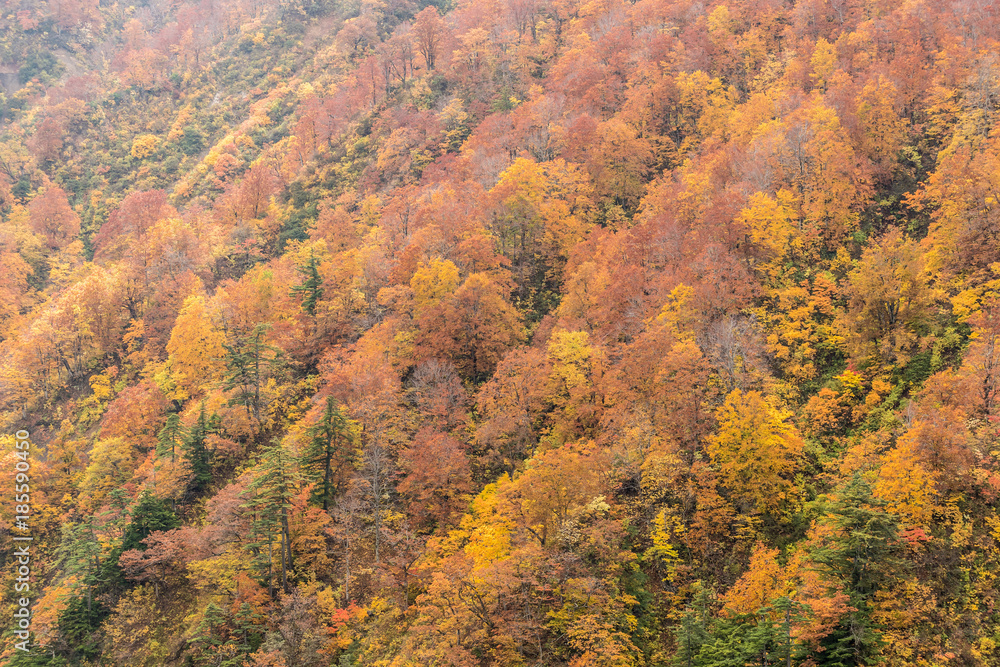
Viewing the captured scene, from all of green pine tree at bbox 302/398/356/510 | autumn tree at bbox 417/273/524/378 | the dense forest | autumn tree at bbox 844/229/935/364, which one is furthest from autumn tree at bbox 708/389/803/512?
green pine tree at bbox 302/398/356/510

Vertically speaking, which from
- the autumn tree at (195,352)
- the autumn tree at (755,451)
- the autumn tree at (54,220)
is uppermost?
the autumn tree at (54,220)

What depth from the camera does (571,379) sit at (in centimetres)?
4888

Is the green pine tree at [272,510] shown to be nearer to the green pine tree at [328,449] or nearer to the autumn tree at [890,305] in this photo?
the green pine tree at [328,449]

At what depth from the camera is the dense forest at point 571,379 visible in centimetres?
3416

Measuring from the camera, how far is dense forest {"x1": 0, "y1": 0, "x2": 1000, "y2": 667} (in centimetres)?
3416

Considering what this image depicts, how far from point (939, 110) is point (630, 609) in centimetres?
5416

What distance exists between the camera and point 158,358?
7750 cm

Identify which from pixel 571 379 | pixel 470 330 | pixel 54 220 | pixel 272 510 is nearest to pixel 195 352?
pixel 272 510

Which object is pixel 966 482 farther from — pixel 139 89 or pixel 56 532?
pixel 139 89

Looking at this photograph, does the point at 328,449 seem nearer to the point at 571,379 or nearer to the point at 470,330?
the point at 470,330

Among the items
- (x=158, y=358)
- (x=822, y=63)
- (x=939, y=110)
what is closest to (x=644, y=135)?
(x=822, y=63)

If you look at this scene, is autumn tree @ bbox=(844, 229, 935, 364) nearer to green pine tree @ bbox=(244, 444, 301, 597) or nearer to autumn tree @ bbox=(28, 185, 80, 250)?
green pine tree @ bbox=(244, 444, 301, 597)

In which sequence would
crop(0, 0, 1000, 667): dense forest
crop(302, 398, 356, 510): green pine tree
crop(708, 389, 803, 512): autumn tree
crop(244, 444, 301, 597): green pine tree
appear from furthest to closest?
crop(302, 398, 356, 510): green pine tree < crop(244, 444, 301, 597): green pine tree < crop(708, 389, 803, 512): autumn tree < crop(0, 0, 1000, 667): dense forest

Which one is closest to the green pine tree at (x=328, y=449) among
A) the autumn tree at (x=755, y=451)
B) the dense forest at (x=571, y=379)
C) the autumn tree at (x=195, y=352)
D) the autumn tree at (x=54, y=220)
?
the dense forest at (x=571, y=379)
